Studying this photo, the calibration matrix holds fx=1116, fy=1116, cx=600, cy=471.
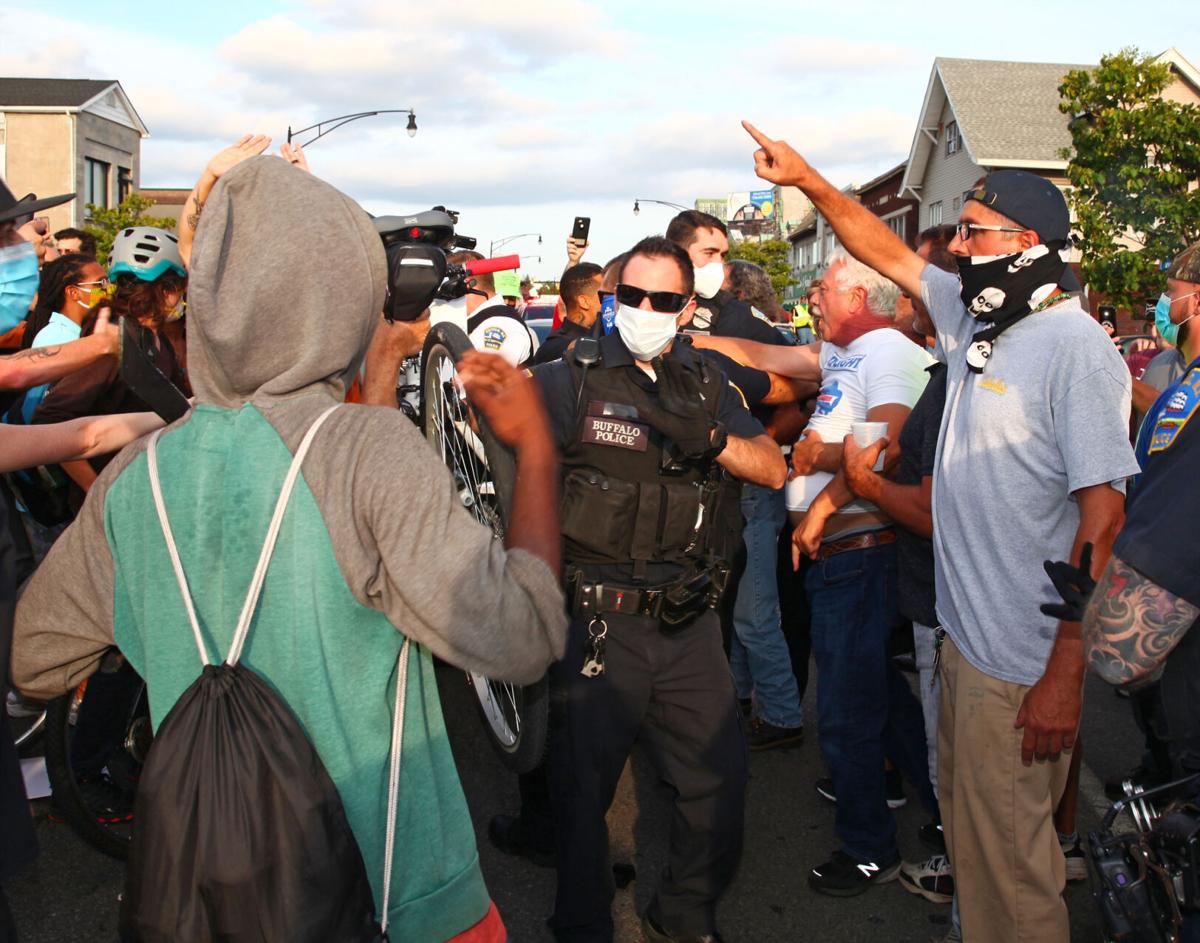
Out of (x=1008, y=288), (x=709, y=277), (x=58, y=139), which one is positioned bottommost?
(x=709, y=277)

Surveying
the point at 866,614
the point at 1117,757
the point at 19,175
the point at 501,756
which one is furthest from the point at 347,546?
the point at 19,175

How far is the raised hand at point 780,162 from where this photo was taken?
334cm

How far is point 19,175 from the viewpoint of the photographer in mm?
46406

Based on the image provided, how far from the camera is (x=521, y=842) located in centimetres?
449

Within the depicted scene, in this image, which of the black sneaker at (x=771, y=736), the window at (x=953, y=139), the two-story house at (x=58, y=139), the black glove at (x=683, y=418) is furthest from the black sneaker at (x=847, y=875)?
the two-story house at (x=58, y=139)

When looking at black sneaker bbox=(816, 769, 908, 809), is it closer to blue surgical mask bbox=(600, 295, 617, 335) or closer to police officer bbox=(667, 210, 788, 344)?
police officer bbox=(667, 210, 788, 344)

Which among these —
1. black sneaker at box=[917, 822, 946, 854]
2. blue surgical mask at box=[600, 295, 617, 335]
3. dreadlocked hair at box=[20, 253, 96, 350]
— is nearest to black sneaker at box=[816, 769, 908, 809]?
black sneaker at box=[917, 822, 946, 854]

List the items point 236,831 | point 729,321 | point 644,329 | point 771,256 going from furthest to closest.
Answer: point 771,256, point 729,321, point 644,329, point 236,831

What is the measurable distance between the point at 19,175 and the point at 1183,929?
52459mm

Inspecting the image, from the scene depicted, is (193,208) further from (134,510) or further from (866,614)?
(866,614)

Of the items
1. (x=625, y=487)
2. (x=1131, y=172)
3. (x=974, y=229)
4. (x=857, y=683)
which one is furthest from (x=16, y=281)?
(x=1131, y=172)

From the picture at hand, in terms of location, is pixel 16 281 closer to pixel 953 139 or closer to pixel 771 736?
pixel 771 736

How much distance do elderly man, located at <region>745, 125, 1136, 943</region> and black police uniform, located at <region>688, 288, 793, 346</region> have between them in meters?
2.45

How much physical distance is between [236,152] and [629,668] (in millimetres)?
1870
